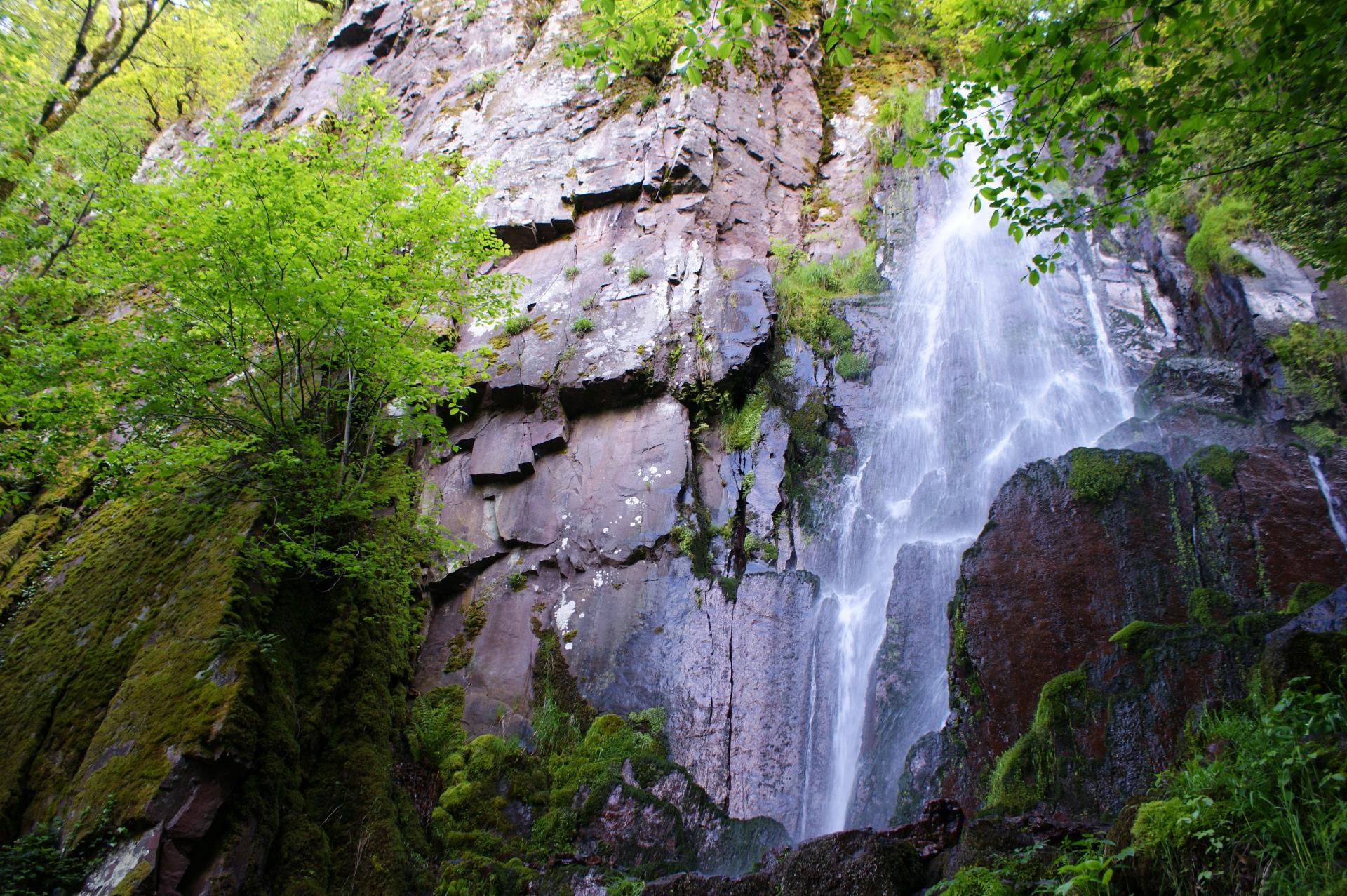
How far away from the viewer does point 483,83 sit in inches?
661

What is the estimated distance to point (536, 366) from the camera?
36.8ft

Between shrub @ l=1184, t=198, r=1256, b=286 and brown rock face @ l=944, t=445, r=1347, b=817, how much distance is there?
4.70m

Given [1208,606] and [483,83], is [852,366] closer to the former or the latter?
[1208,606]

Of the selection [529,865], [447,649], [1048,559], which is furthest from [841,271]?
[529,865]

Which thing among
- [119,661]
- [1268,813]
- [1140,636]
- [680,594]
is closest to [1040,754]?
[1140,636]

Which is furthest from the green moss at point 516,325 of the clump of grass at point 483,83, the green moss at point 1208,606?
the green moss at point 1208,606

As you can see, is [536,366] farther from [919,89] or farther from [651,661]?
[919,89]

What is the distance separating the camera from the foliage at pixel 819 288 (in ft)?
38.7

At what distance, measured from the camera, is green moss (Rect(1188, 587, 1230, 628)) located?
6095 mm

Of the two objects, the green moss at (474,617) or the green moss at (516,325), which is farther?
the green moss at (516,325)

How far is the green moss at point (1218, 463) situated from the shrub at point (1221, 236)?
4.93m

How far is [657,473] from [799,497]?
79.5 inches

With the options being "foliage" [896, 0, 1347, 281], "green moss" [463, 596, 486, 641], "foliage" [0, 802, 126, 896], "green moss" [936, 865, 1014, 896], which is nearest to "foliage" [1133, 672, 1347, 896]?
"green moss" [936, 865, 1014, 896]

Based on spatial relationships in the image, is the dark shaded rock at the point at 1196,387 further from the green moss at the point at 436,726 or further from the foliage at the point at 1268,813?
the green moss at the point at 436,726
